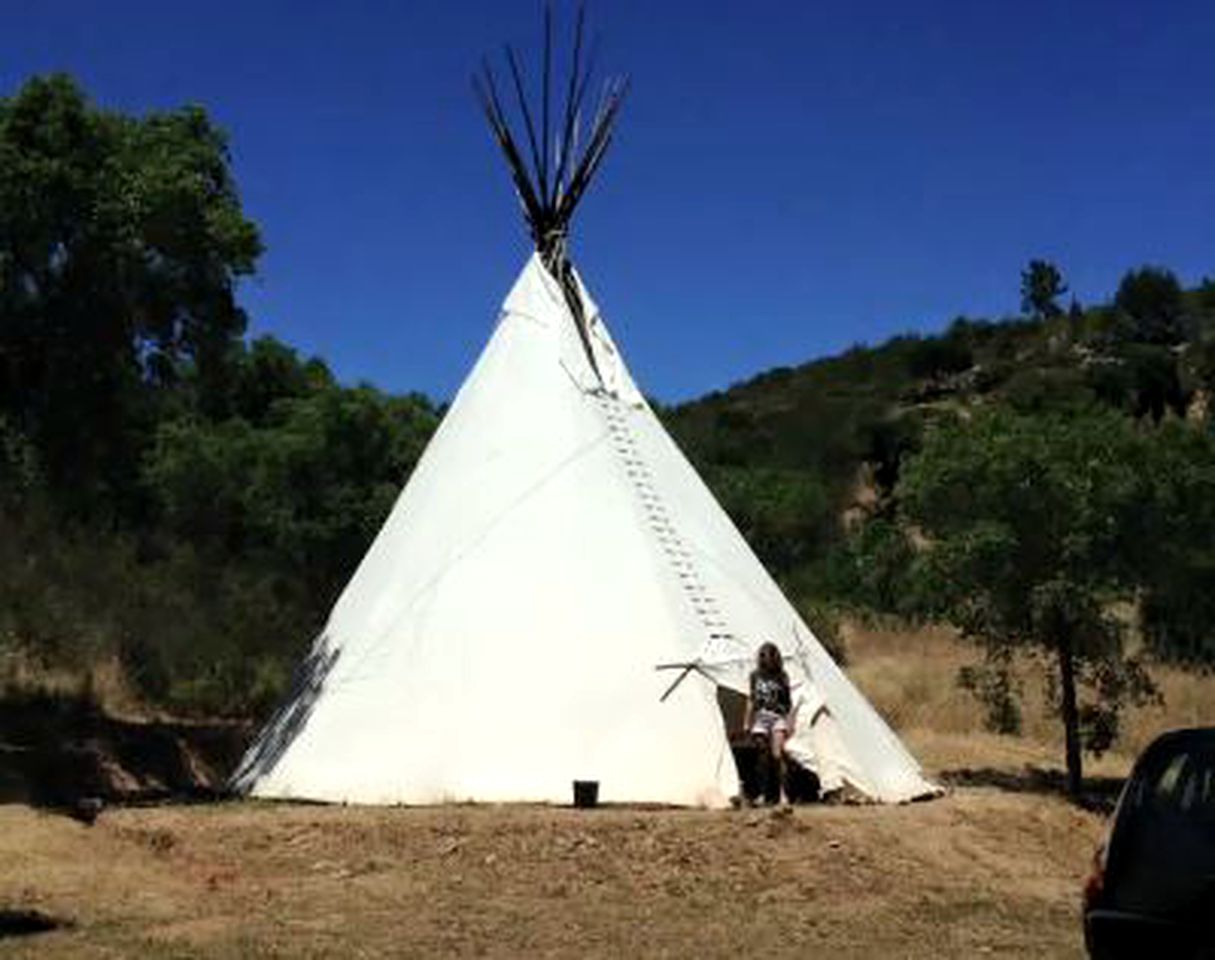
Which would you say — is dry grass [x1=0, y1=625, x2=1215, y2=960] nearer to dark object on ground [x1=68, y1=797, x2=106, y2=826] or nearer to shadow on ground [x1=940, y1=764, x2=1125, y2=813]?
dark object on ground [x1=68, y1=797, x2=106, y2=826]

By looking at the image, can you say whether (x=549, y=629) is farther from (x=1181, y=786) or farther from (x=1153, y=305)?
(x=1153, y=305)

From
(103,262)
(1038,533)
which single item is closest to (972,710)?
(1038,533)

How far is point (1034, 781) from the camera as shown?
18812 mm

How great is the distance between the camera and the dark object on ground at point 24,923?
8.95 m

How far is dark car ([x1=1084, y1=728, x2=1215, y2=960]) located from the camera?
5.88m

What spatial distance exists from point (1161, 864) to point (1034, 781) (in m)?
13.2

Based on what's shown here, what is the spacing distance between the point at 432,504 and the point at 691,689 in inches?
128

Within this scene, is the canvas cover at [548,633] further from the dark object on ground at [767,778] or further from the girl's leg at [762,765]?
the girl's leg at [762,765]

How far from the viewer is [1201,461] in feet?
61.3

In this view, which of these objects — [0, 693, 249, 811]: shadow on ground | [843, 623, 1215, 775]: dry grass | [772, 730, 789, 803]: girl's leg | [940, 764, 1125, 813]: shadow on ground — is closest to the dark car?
[772, 730, 789, 803]: girl's leg

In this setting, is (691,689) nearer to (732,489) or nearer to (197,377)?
(197,377)

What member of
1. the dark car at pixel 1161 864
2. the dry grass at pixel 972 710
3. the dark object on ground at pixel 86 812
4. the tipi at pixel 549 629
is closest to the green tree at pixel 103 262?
the tipi at pixel 549 629

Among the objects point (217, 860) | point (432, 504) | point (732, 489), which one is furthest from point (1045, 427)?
point (732, 489)

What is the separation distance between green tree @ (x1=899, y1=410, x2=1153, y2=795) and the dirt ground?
4.33m
